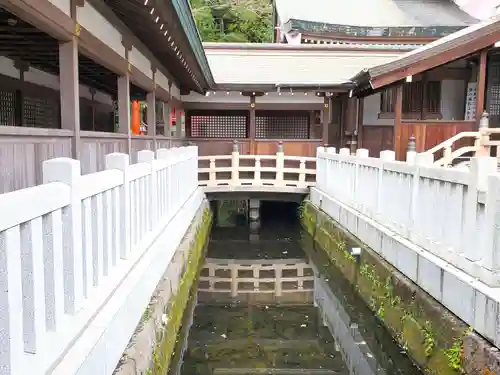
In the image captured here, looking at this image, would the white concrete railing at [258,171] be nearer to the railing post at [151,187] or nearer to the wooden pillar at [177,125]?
the wooden pillar at [177,125]

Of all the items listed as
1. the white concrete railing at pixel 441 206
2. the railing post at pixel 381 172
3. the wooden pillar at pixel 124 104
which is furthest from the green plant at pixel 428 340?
the wooden pillar at pixel 124 104

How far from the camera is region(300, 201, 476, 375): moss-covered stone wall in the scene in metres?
4.43

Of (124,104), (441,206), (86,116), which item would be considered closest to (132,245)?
(441,206)

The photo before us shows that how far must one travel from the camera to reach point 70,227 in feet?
9.73

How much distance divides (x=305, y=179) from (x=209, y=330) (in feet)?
29.1

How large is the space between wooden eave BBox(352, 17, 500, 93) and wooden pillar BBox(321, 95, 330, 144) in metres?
4.34

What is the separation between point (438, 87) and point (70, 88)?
12.5 m

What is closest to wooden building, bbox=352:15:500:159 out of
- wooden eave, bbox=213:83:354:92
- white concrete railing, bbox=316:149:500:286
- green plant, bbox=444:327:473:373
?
wooden eave, bbox=213:83:354:92

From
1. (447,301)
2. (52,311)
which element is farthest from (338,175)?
(52,311)

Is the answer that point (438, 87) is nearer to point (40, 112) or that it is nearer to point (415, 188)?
point (415, 188)

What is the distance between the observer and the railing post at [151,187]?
18.3 feet

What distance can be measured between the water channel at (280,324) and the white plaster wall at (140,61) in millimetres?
4249

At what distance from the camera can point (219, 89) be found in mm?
15969

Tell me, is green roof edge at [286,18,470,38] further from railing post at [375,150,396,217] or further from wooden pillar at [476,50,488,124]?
railing post at [375,150,396,217]
